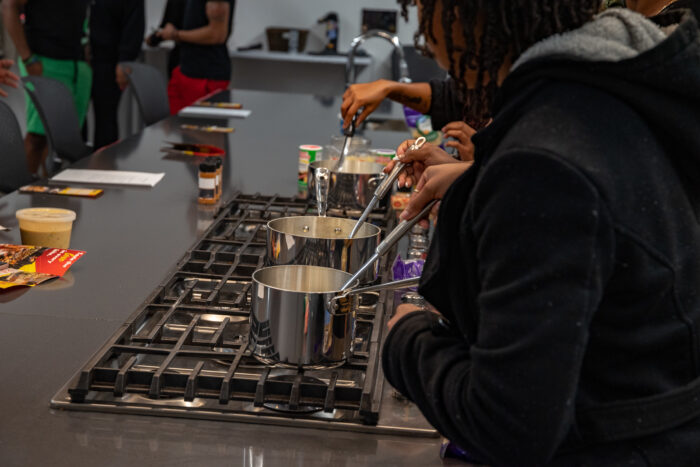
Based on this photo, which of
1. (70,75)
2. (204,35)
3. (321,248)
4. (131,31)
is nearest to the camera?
(321,248)

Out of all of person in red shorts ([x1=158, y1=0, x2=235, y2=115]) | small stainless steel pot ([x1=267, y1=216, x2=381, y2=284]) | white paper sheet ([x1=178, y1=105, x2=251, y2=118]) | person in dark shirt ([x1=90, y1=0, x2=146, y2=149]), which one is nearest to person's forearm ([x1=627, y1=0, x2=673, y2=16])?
small stainless steel pot ([x1=267, y1=216, x2=381, y2=284])

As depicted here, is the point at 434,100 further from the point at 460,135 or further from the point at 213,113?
the point at 213,113

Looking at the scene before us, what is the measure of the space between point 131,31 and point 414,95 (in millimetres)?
3095

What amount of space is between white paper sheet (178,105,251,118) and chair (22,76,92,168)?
1.36 ft

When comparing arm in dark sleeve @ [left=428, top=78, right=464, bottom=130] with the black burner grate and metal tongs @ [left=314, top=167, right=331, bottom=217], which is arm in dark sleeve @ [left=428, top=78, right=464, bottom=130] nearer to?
metal tongs @ [left=314, top=167, right=331, bottom=217]

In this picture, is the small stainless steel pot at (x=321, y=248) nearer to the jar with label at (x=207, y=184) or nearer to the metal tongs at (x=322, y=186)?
the metal tongs at (x=322, y=186)

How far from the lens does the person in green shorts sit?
4000 millimetres

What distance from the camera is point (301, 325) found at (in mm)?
933

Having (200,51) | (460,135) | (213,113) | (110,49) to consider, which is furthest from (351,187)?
(110,49)

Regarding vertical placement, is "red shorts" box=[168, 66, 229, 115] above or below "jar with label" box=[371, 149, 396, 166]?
below

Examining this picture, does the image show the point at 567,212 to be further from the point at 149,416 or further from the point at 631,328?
the point at 149,416

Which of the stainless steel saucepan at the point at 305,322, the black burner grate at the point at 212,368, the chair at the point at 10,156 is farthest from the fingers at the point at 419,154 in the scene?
the chair at the point at 10,156

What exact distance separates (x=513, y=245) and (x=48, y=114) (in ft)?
8.89

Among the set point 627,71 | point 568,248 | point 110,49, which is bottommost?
point 110,49
